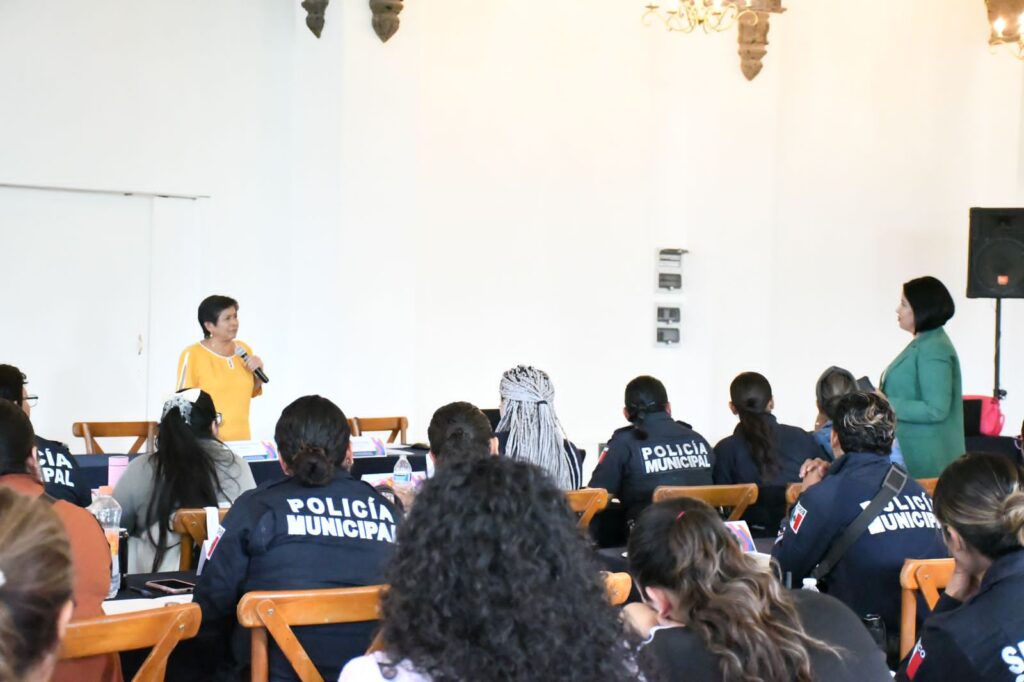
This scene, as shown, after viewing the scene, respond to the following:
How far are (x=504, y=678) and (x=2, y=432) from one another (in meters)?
1.67

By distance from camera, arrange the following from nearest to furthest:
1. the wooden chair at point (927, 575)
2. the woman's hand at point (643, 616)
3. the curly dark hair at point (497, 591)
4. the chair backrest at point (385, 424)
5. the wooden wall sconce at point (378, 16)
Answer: the curly dark hair at point (497, 591) < the woman's hand at point (643, 616) < the wooden chair at point (927, 575) < the chair backrest at point (385, 424) < the wooden wall sconce at point (378, 16)

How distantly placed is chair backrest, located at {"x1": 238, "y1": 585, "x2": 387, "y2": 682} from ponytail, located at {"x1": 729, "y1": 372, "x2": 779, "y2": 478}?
9.62ft

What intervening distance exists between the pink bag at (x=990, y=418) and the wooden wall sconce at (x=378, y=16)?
4590 millimetres

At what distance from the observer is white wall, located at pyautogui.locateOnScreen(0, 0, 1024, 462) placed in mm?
7668

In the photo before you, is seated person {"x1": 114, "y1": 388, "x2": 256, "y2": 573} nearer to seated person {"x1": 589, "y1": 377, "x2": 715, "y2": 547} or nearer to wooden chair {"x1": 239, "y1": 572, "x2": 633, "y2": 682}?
wooden chair {"x1": 239, "y1": 572, "x2": 633, "y2": 682}

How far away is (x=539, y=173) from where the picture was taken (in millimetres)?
8625

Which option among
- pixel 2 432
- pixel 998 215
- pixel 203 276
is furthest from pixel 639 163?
pixel 2 432

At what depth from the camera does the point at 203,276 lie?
311 inches

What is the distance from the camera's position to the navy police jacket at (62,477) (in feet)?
13.5

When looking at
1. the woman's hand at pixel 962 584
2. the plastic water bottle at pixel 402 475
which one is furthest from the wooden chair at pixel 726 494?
the woman's hand at pixel 962 584

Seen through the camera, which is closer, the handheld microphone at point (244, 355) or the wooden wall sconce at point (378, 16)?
the handheld microphone at point (244, 355)

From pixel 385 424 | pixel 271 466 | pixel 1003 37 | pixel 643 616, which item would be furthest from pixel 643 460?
pixel 1003 37

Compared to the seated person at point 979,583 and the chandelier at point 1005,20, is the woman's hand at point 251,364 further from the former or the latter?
the chandelier at point 1005,20

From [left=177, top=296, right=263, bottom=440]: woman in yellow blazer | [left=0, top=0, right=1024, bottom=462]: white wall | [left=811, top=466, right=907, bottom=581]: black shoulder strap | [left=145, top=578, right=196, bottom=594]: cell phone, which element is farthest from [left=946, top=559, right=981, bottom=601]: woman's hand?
[left=0, top=0, right=1024, bottom=462]: white wall
